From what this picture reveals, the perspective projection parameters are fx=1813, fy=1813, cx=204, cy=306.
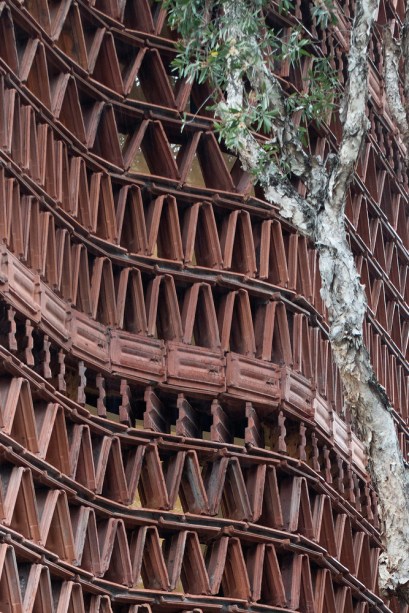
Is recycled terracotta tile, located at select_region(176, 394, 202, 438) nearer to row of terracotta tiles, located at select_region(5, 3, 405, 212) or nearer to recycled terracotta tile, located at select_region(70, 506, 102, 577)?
recycled terracotta tile, located at select_region(70, 506, 102, 577)

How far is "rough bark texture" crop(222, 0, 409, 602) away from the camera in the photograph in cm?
1720

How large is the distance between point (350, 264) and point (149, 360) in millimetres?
7879

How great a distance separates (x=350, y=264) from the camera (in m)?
18.7

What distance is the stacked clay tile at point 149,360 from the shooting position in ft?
78.0

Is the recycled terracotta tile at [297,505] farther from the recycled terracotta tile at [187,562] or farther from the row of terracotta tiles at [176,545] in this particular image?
the recycled terracotta tile at [187,562]

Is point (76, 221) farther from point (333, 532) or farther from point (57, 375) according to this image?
point (333, 532)

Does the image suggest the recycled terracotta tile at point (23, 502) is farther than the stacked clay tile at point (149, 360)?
No

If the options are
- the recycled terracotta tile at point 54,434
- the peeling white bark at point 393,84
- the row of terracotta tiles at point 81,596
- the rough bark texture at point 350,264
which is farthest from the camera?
the recycled terracotta tile at point 54,434

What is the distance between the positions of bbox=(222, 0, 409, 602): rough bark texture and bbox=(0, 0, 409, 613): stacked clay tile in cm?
485

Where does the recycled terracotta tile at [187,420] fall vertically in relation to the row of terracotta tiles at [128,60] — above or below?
below

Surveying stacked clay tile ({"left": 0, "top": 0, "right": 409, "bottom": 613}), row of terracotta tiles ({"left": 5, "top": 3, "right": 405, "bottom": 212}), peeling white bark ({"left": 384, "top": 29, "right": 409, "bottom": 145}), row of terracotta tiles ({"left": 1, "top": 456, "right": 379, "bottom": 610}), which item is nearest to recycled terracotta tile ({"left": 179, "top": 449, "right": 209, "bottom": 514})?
stacked clay tile ({"left": 0, "top": 0, "right": 409, "bottom": 613})

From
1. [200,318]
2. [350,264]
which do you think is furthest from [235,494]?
[350,264]

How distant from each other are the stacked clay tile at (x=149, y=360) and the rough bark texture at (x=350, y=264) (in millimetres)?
4847

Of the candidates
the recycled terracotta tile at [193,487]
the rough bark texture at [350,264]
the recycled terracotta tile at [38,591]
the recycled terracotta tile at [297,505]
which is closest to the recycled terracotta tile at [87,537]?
the recycled terracotta tile at [38,591]
